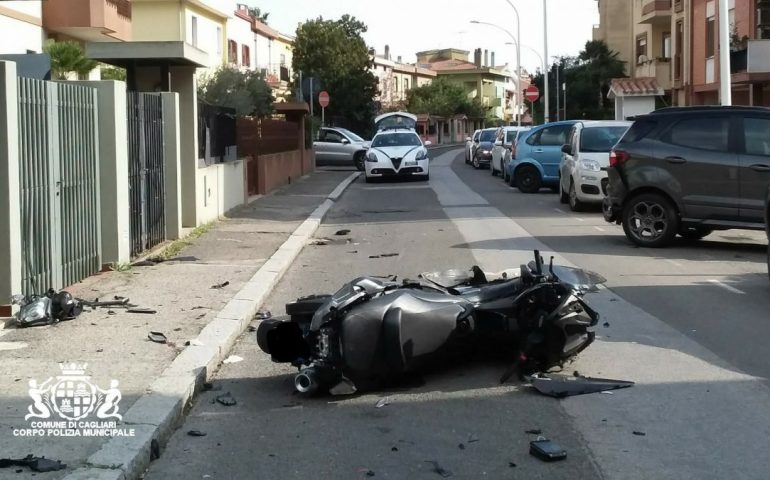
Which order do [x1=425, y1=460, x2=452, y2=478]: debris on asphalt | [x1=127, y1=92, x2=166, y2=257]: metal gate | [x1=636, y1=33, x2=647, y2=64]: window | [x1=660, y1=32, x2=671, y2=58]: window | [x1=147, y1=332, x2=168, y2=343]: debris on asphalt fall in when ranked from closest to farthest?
Result: [x1=425, y1=460, x2=452, y2=478]: debris on asphalt → [x1=147, y1=332, x2=168, y2=343]: debris on asphalt → [x1=127, y1=92, x2=166, y2=257]: metal gate → [x1=660, y1=32, x2=671, y2=58]: window → [x1=636, y1=33, x2=647, y2=64]: window

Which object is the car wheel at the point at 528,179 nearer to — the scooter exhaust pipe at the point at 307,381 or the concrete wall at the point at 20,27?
the concrete wall at the point at 20,27

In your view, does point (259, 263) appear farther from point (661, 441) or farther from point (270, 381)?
point (661, 441)

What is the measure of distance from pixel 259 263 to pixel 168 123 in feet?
10.6

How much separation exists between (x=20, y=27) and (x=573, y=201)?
14316mm

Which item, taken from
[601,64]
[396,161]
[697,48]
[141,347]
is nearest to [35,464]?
[141,347]

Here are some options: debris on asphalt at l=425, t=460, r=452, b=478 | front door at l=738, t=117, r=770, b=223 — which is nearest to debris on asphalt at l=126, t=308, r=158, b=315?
debris on asphalt at l=425, t=460, r=452, b=478

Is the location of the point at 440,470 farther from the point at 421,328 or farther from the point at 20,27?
the point at 20,27

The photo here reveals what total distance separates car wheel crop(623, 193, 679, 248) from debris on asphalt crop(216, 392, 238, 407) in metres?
8.81

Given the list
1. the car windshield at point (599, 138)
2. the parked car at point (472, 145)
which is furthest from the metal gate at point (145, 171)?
the parked car at point (472, 145)

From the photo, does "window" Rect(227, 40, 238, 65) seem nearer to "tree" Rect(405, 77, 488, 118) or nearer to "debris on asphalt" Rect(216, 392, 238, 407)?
"debris on asphalt" Rect(216, 392, 238, 407)

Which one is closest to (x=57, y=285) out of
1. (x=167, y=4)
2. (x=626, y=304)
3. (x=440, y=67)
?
(x=626, y=304)

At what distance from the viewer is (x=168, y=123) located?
586 inches

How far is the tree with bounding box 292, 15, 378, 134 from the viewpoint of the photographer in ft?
211

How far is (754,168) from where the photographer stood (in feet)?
44.8
